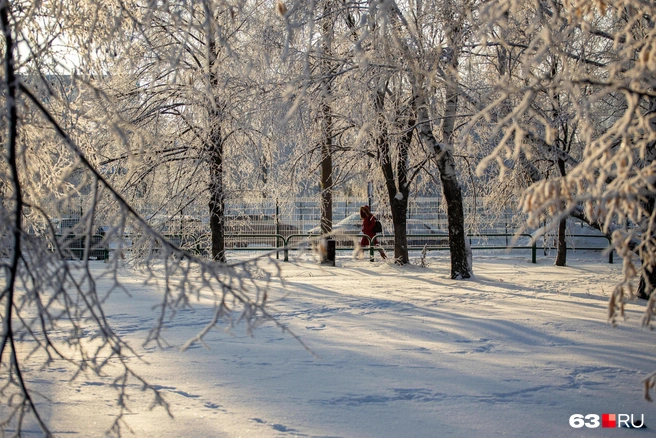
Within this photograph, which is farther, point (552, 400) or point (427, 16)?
point (427, 16)

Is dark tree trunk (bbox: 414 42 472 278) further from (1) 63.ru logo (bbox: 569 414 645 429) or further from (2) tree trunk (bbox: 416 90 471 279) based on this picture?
(1) 63.ru logo (bbox: 569 414 645 429)

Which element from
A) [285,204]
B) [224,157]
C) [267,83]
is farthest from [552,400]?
[285,204]

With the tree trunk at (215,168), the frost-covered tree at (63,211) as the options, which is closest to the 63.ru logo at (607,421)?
the frost-covered tree at (63,211)

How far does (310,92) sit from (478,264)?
273 inches

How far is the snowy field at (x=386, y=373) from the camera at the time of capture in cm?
409

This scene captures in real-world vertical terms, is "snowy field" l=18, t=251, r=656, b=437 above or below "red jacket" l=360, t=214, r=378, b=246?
below

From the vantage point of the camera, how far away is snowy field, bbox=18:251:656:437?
4.09 metres

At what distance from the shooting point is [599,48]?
9.58m

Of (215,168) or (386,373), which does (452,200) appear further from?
(386,373)

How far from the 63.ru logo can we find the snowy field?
0.06 m

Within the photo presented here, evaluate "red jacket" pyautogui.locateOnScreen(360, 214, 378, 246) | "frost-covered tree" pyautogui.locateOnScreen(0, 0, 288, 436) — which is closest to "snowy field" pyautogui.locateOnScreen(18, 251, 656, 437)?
"frost-covered tree" pyautogui.locateOnScreen(0, 0, 288, 436)

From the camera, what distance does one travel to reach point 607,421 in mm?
4133

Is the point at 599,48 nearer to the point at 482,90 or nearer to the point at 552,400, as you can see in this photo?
the point at 482,90

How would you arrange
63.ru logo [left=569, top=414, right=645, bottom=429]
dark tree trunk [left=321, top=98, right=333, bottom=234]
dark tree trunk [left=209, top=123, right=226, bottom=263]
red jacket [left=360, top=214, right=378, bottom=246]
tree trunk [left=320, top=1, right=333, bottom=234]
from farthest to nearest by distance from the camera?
red jacket [left=360, top=214, right=378, bottom=246]
dark tree trunk [left=321, top=98, right=333, bottom=234]
dark tree trunk [left=209, top=123, right=226, bottom=263]
tree trunk [left=320, top=1, right=333, bottom=234]
63.ru logo [left=569, top=414, right=645, bottom=429]
